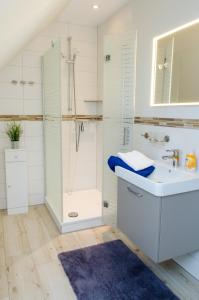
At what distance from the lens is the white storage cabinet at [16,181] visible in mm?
3014

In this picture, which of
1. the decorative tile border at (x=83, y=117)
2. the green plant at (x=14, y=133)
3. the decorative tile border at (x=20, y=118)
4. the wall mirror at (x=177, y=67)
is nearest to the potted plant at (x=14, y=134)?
the green plant at (x=14, y=133)

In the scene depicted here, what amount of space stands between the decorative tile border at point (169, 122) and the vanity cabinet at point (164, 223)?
529mm

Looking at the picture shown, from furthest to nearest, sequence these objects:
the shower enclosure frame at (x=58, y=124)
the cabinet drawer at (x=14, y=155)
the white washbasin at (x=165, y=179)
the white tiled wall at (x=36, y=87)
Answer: the white tiled wall at (x=36, y=87), the cabinet drawer at (x=14, y=155), the shower enclosure frame at (x=58, y=124), the white washbasin at (x=165, y=179)

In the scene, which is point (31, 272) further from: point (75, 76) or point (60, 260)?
point (75, 76)

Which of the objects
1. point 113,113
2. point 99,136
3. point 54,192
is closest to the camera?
point 113,113

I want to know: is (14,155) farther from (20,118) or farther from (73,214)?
(73,214)

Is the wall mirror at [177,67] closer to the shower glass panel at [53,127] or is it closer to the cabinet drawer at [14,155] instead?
the shower glass panel at [53,127]

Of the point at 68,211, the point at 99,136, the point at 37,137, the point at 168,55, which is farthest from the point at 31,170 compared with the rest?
the point at 168,55

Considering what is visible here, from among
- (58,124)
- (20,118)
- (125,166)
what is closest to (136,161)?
(125,166)

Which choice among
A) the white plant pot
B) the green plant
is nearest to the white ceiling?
the green plant

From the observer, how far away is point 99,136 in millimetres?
3576

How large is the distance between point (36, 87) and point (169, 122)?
6.31 ft

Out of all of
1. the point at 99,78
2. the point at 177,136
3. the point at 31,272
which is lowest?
the point at 31,272

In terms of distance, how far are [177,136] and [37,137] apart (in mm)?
1985
